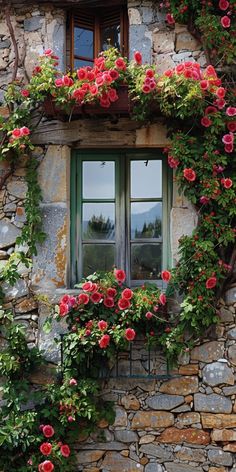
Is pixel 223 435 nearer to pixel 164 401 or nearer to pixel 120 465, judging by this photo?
pixel 164 401

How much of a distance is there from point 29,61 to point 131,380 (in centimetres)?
267

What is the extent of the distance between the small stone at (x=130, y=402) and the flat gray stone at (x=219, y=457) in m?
0.64

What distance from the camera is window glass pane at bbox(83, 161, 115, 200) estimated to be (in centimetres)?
461

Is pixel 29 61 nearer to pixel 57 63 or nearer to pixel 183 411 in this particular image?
pixel 57 63

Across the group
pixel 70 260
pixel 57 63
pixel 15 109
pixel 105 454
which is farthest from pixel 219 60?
pixel 105 454

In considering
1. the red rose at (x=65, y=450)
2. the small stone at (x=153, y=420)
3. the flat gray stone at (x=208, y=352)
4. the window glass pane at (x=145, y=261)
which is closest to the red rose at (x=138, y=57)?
the window glass pane at (x=145, y=261)

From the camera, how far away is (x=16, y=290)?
14.5ft

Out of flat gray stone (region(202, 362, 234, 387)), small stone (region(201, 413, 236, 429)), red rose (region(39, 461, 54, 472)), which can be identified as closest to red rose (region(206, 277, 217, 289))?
flat gray stone (region(202, 362, 234, 387))

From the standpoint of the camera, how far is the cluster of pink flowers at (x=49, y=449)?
3.96 meters

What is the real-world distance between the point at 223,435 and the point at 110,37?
10.9ft

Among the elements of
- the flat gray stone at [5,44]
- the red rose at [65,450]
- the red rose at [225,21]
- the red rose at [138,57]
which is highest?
the red rose at [225,21]

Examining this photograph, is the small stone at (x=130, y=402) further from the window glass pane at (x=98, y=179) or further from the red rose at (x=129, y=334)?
the window glass pane at (x=98, y=179)

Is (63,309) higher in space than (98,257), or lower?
lower

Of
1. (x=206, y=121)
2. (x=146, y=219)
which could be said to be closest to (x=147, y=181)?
(x=146, y=219)
